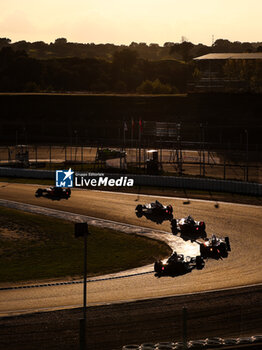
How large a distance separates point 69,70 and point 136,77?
1776cm

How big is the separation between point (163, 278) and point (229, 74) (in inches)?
3121

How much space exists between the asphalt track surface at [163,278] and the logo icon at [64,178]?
7.53 m

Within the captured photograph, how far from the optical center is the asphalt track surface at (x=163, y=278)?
78.5 ft

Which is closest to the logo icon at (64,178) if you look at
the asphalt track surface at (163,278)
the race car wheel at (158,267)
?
the asphalt track surface at (163,278)

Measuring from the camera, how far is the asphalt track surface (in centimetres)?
2394

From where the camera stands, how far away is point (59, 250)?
1264 inches

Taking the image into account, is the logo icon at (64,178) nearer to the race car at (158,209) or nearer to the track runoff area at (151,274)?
the track runoff area at (151,274)

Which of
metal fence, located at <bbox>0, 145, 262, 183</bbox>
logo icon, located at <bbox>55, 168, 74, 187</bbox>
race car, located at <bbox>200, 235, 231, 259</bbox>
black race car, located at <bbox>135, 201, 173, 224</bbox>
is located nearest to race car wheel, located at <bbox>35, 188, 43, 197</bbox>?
logo icon, located at <bbox>55, 168, 74, 187</bbox>

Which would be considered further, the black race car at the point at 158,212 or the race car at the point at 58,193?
the race car at the point at 58,193

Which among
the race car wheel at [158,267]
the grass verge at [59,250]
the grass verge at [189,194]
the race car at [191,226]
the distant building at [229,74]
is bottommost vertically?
the grass verge at [59,250]

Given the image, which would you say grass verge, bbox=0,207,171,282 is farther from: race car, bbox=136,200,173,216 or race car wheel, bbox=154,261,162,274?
race car, bbox=136,200,173,216

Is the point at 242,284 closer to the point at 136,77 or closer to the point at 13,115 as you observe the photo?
the point at 13,115

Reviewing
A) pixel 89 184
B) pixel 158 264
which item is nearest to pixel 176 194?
pixel 89 184

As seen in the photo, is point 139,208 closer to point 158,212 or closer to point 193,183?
point 158,212
